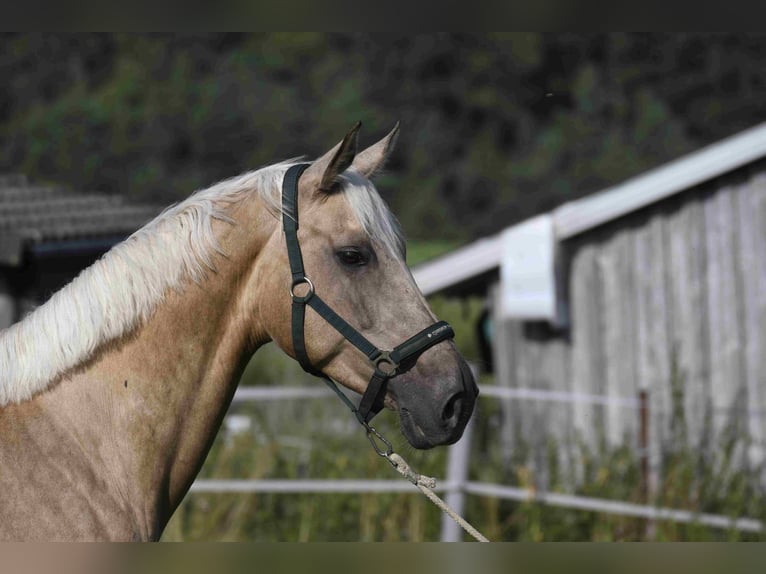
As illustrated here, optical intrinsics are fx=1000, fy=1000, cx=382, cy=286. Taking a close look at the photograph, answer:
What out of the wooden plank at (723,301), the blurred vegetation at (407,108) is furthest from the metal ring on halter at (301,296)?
the blurred vegetation at (407,108)

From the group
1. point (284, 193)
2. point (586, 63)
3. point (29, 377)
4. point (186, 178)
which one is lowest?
point (29, 377)

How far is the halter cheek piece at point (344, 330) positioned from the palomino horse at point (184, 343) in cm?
1

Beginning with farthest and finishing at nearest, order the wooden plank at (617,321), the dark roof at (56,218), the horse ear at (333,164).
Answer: the dark roof at (56,218), the wooden plank at (617,321), the horse ear at (333,164)

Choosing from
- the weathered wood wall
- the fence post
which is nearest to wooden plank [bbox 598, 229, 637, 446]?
the weathered wood wall

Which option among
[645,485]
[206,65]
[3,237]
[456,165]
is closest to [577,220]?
[645,485]

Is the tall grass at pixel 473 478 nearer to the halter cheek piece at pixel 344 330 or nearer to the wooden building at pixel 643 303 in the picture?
the wooden building at pixel 643 303

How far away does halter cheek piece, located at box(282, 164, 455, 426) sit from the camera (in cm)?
328

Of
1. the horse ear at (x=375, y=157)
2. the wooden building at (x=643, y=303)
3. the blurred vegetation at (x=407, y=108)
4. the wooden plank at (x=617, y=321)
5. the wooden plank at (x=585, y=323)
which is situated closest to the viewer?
the horse ear at (x=375, y=157)

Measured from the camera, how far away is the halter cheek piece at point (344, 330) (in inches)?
129

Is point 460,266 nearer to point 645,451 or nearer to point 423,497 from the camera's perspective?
point 645,451

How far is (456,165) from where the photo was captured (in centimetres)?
3675

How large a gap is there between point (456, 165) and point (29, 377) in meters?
34.2

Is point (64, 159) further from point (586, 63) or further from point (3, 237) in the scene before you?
point (3, 237)

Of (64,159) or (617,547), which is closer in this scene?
(617,547)
